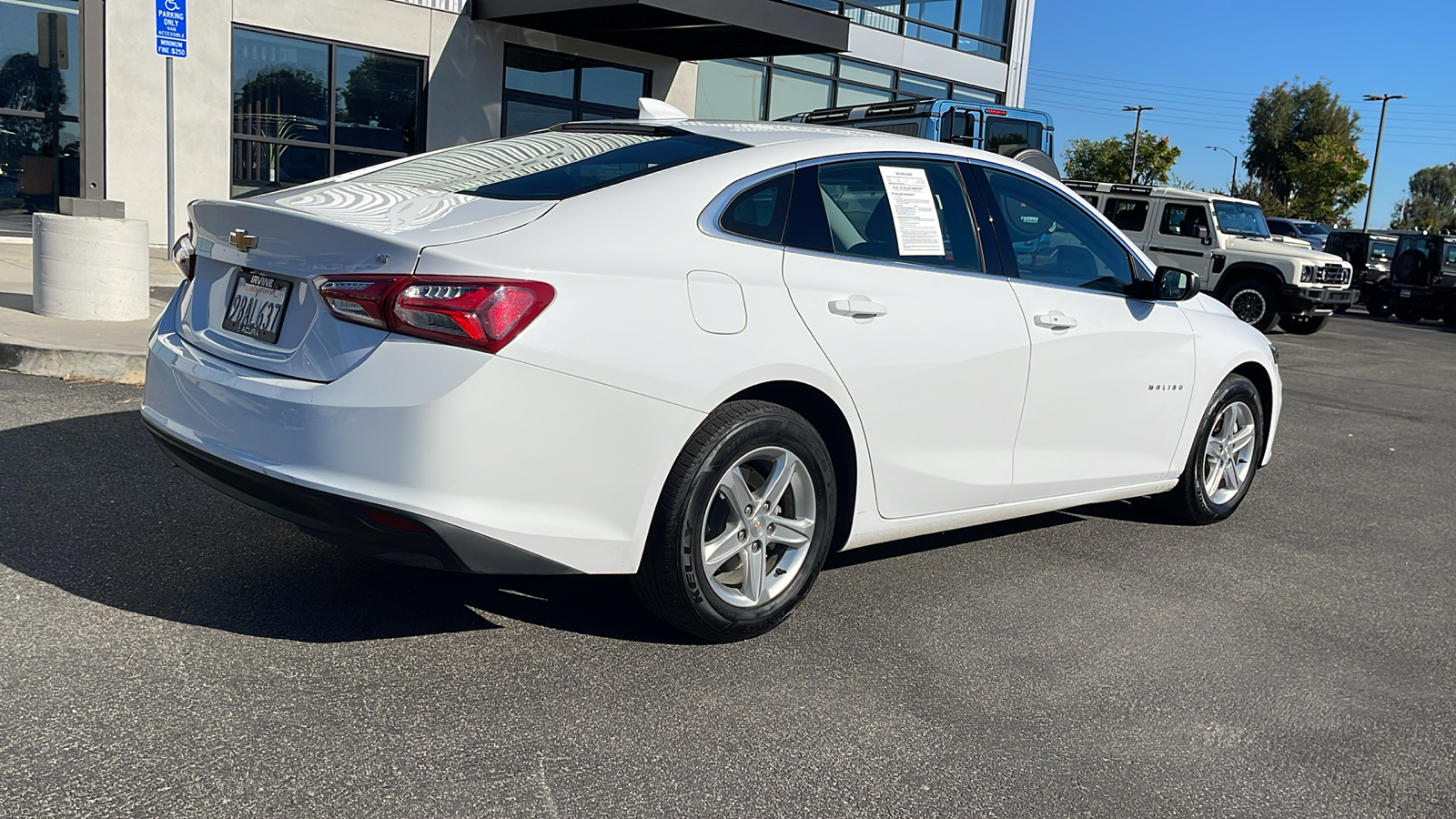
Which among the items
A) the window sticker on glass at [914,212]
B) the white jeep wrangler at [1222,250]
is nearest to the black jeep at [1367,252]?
the white jeep wrangler at [1222,250]

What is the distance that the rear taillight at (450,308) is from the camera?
2.92 meters

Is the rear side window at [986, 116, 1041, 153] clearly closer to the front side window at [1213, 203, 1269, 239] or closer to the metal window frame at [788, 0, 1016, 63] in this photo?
the front side window at [1213, 203, 1269, 239]

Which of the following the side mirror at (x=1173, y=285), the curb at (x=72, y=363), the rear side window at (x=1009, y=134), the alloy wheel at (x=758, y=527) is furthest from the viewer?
the rear side window at (x=1009, y=134)

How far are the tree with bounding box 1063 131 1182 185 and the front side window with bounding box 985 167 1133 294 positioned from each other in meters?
61.3

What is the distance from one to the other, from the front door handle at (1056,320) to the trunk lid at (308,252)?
196cm

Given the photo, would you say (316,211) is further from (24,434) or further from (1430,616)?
(1430,616)

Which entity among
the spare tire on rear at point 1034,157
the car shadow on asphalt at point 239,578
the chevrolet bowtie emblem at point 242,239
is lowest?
the car shadow on asphalt at point 239,578

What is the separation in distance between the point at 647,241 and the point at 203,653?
5.42 feet

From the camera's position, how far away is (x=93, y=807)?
245 cm

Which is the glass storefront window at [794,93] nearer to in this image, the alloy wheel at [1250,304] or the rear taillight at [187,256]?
the alloy wheel at [1250,304]

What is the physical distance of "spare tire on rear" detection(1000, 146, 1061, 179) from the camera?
1425 centimetres

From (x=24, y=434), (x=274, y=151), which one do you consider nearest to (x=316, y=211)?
(x=24, y=434)

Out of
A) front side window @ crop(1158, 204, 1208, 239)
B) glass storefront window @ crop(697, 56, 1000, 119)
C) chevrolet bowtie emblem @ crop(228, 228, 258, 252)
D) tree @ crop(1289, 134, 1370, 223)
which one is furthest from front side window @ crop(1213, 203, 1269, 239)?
tree @ crop(1289, 134, 1370, 223)

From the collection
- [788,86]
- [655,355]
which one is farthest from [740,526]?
[788,86]
